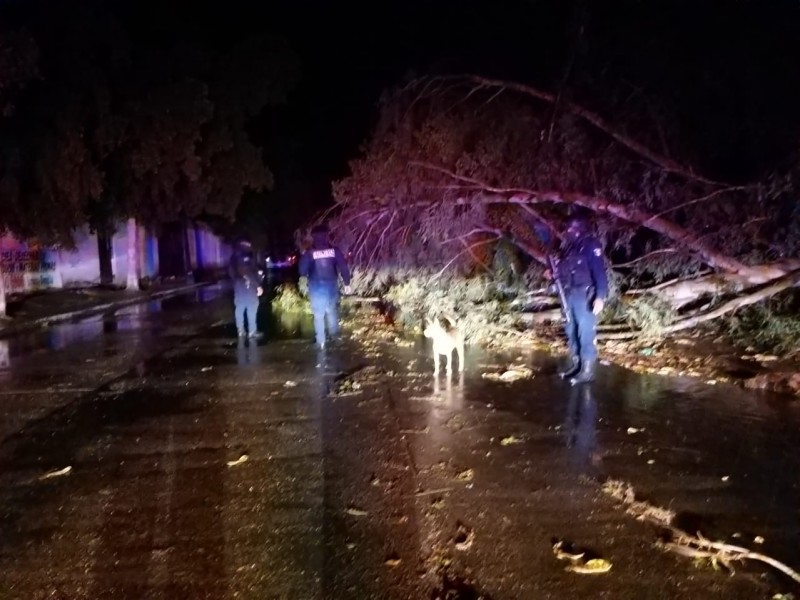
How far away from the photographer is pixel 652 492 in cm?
523

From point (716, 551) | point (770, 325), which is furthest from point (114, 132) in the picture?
point (716, 551)

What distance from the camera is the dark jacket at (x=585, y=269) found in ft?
27.4

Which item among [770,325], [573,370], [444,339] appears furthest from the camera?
[770,325]

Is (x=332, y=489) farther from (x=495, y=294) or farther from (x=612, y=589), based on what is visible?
(x=495, y=294)

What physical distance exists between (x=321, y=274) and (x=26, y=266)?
16847 millimetres

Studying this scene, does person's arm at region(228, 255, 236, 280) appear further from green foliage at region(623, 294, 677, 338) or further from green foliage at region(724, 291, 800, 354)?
green foliage at region(724, 291, 800, 354)

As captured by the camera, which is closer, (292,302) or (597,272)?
(597,272)

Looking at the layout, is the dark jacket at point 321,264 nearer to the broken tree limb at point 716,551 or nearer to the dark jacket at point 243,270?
the dark jacket at point 243,270

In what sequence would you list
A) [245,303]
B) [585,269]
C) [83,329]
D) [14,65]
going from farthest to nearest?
[83,329] < [14,65] < [245,303] < [585,269]

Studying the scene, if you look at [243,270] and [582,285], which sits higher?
[243,270]

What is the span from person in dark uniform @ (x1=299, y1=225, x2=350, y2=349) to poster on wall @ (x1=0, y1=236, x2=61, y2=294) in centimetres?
1515

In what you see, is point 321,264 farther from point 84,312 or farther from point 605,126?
point 84,312

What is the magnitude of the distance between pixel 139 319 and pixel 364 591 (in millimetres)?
15455

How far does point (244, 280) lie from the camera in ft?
40.6
